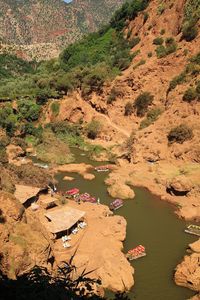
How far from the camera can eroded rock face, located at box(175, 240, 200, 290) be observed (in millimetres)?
23125

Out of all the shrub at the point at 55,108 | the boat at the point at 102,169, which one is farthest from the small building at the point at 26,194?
the shrub at the point at 55,108

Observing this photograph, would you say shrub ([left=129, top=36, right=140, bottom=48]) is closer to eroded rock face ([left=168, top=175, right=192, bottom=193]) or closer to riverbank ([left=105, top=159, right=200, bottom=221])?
riverbank ([left=105, top=159, right=200, bottom=221])

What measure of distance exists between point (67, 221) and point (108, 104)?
35870 mm

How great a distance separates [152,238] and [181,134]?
1844 centimetres

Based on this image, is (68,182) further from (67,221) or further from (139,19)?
(139,19)

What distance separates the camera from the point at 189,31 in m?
57.2

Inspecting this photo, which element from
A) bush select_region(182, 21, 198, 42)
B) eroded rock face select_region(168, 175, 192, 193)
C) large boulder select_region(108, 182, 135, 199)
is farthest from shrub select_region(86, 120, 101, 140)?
eroded rock face select_region(168, 175, 192, 193)

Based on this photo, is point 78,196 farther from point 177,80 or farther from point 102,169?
point 177,80

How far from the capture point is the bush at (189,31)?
185 feet

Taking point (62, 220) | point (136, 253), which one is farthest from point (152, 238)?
point (62, 220)

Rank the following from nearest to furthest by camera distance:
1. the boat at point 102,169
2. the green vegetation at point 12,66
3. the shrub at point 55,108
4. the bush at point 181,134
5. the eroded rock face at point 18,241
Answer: the eroded rock face at point 18,241 → the bush at point 181,134 → the boat at point 102,169 → the shrub at point 55,108 → the green vegetation at point 12,66

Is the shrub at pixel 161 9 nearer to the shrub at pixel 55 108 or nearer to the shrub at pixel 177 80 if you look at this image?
the shrub at pixel 177 80

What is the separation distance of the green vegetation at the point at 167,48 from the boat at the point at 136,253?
1539 inches

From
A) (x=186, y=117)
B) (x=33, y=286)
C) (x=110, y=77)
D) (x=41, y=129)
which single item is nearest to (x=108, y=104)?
(x=110, y=77)
